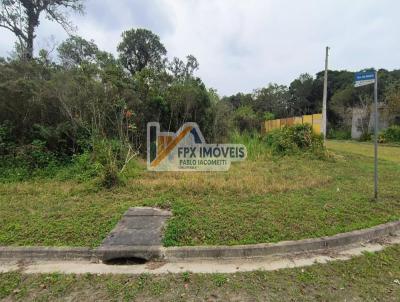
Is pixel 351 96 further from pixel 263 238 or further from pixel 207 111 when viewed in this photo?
pixel 263 238

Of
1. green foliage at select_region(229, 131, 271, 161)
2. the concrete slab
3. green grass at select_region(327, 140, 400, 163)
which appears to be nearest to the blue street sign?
the concrete slab

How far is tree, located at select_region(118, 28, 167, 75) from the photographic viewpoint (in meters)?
20.4

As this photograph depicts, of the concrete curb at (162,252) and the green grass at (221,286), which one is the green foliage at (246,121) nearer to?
the concrete curb at (162,252)

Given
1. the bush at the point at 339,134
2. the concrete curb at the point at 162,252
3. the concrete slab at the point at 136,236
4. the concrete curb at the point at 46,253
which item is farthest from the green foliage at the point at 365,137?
the concrete curb at the point at 46,253

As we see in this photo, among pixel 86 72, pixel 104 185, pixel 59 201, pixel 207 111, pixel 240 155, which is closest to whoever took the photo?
pixel 59 201

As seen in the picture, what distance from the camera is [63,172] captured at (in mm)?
6125

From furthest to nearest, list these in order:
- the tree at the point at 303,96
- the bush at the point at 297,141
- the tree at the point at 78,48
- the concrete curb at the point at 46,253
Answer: the tree at the point at 303,96, the tree at the point at 78,48, the bush at the point at 297,141, the concrete curb at the point at 46,253

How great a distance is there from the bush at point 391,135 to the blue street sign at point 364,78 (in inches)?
708

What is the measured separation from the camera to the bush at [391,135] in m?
18.3

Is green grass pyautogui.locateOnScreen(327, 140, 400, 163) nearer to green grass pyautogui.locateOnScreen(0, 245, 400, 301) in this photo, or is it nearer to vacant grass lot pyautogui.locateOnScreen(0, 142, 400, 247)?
vacant grass lot pyautogui.locateOnScreen(0, 142, 400, 247)

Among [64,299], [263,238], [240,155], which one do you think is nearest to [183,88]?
[240,155]

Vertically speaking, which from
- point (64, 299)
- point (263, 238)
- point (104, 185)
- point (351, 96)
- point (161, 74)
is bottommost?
point (64, 299)

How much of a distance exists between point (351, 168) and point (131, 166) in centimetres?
646

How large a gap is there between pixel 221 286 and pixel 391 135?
21533 millimetres
